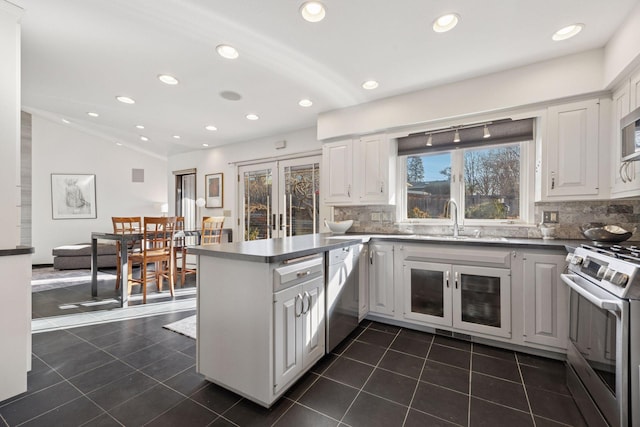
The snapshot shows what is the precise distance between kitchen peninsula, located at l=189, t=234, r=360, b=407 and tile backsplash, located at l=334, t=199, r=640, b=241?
1.72m

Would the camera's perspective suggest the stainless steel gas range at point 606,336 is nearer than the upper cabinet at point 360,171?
Yes

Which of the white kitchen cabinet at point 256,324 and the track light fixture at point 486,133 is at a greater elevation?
the track light fixture at point 486,133

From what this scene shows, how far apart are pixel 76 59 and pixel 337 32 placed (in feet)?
7.94

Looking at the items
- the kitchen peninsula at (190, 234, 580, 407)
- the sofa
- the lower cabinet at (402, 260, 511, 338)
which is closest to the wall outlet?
the kitchen peninsula at (190, 234, 580, 407)

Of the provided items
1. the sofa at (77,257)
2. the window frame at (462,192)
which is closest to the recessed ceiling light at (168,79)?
the window frame at (462,192)

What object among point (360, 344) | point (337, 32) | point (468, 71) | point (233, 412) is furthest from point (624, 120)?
point (233, 412)

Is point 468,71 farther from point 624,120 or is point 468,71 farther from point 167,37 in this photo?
point 167,37

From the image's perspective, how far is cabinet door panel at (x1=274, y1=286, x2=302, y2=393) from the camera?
61.7 inches

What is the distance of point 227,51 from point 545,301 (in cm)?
328

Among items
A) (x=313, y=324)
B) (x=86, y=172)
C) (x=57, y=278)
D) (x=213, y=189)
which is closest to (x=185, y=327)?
(x=313, y=324)

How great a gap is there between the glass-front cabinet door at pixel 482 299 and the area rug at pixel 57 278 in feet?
18.6

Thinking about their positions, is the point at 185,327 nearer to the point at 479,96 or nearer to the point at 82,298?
the point at 82,298

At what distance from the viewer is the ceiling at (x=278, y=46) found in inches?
70.2

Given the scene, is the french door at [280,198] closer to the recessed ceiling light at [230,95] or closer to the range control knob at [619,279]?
the recessed ceiling light at [230,95]
